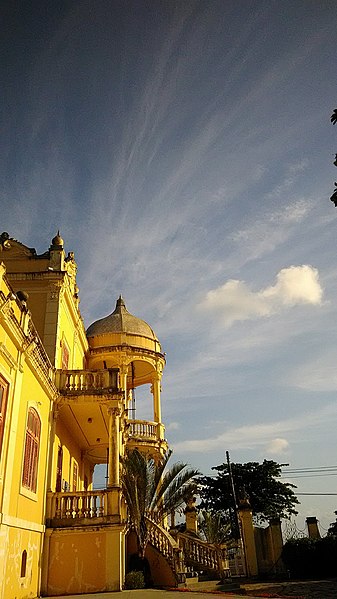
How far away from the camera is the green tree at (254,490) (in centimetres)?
4178

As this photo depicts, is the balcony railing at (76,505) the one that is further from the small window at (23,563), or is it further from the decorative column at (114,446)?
the small window at (23,563)

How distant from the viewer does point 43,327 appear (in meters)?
16.9

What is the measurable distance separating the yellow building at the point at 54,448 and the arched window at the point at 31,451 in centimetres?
3

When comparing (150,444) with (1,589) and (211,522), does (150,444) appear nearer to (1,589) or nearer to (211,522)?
(211,522)

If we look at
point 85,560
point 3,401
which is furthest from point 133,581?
point 3,401

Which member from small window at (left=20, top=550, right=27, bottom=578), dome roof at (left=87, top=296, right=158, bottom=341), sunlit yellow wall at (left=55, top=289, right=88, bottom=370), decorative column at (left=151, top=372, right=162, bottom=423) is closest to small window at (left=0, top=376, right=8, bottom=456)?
small window at (left=20, top=550, right=27, bottom=578)

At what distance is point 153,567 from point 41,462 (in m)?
6.69

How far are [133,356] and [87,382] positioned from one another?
26.9 feet

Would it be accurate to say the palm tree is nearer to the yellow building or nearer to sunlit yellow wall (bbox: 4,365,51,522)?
the yellow building

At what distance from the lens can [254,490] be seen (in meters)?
43.0

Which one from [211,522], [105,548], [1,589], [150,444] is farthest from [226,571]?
[1,589]

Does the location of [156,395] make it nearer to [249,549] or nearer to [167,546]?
[249,549]

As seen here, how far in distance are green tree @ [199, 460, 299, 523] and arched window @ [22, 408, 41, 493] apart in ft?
104

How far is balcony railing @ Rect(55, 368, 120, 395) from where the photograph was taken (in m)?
16.0
